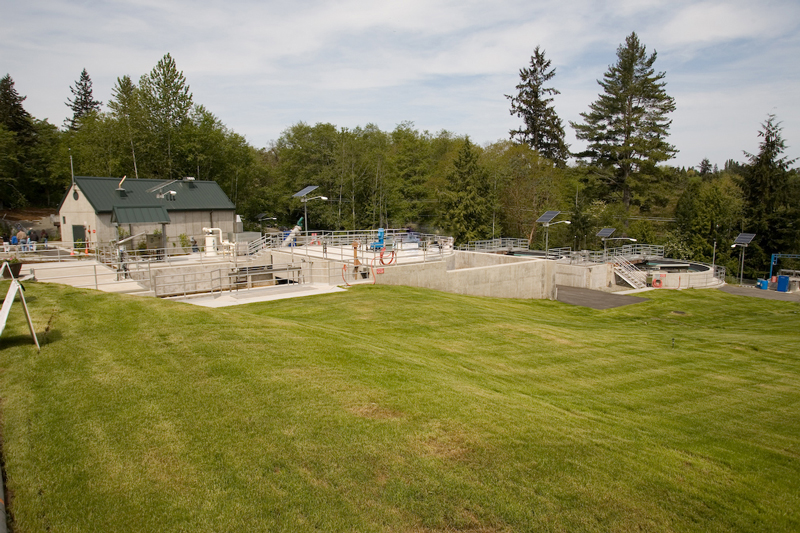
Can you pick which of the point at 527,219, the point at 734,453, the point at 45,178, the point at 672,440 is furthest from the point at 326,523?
the point at 45,178

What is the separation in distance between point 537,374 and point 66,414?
403 inches

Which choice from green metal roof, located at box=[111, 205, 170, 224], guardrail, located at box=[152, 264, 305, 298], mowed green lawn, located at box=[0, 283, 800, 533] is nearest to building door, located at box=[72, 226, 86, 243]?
green metal roof, located at box=[111, 205, 170, 224]

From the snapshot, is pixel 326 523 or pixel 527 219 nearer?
pixel 326 523

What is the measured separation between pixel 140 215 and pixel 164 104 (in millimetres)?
28396

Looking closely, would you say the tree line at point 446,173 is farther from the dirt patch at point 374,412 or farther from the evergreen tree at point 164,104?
the dirt patch at point 374,412

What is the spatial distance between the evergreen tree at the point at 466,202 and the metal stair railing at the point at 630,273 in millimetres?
14966

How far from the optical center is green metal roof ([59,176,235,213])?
111ft

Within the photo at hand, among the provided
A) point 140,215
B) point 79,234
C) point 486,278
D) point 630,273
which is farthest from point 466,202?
point 79,234

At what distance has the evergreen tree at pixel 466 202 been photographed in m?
54.7

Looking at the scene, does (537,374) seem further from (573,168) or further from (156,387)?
(573,168)

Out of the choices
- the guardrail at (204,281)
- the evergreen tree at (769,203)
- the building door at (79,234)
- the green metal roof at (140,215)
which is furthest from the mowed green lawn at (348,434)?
the evergreen tree at (769,203)

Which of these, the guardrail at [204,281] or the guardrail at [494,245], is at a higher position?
the guardrail at [494,245]

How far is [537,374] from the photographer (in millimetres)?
12656

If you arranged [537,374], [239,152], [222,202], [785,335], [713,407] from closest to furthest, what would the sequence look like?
[713,407], [537,374], [785,335], [222,202], [239,152]
